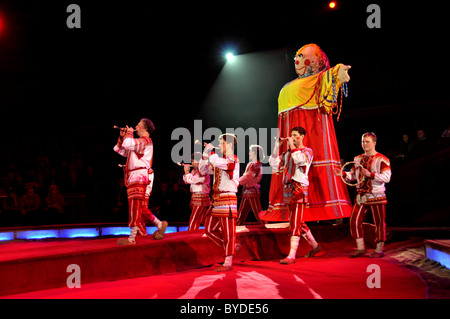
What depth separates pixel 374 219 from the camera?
4.99m

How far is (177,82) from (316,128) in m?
5.96

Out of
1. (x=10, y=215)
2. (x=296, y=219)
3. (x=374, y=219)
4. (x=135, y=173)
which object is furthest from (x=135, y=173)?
(x=10, y=215)

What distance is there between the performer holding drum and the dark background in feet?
11.0

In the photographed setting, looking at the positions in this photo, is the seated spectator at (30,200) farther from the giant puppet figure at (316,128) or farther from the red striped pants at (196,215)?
the giant puppet figure at (316,128)

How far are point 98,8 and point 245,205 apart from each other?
201 inches

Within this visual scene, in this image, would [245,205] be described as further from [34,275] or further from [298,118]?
[34,275]

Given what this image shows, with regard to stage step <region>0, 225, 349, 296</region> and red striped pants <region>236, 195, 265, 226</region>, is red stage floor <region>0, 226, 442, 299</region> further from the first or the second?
red striped pants <region>236, 195, 265, 226</region>

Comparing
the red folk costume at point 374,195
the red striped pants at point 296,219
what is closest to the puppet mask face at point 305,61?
the red folk costume at point 374,195

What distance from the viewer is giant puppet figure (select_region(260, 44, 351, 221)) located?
540cm

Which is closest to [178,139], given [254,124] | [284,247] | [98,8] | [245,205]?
[254,124]

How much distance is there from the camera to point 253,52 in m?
10.1

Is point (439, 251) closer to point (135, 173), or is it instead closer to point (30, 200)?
point (135, 173)

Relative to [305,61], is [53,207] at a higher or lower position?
lower

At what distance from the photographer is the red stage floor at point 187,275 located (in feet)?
10.8
